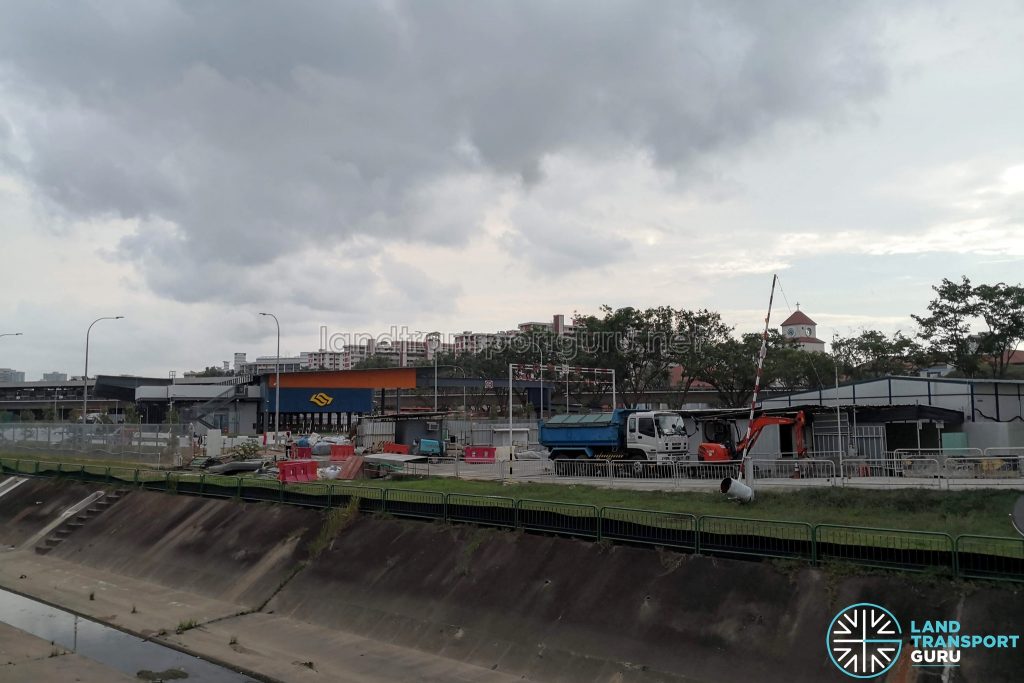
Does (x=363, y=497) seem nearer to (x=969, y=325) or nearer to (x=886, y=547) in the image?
(x=886, y=547)

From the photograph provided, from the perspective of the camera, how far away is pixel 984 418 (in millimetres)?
43312

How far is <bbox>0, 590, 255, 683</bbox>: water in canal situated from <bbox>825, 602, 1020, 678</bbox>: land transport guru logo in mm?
12580

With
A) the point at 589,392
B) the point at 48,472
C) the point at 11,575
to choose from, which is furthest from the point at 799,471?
the point at 589,392

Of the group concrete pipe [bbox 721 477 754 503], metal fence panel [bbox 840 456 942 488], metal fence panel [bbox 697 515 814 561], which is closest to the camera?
metal fence panel [bbox 697 515 814 561]

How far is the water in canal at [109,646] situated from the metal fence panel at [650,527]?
9.08 m

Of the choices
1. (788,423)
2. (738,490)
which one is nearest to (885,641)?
(738,490)

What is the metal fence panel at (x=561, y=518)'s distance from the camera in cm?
1927

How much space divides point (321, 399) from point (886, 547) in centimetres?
6967

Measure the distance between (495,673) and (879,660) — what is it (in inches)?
307

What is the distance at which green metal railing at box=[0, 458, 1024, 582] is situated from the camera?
13688 millimetres

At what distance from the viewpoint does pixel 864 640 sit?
44.4ft

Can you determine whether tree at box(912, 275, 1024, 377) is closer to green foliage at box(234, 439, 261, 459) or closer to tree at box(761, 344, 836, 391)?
tree at box(761, 344, 836, 391)

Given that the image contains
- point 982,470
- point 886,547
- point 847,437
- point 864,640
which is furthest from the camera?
point 847,437

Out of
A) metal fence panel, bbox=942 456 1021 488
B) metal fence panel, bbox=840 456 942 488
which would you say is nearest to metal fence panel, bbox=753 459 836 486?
metal fence panel, bbox=840 456 942 488
